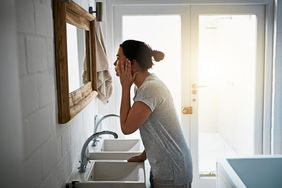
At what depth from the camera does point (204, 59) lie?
10.4ft

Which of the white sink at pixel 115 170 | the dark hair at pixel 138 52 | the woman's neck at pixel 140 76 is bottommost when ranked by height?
the white sink at pixel 115 170

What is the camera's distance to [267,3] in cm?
301

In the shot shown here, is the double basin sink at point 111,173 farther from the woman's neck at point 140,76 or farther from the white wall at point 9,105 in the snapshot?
the white wall at point 9,105

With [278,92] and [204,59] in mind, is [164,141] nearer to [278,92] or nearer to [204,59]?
[204,59]

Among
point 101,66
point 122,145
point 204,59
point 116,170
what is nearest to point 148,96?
point 116,170

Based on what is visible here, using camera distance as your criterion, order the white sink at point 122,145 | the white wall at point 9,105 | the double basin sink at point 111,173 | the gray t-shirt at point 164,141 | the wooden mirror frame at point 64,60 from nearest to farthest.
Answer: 1. the white wall at point 9,105
2. the wooden mirror frame at point 64,60
3. the double basin sink at point 111,173
4. the gray t-shirt at point 164,141
5. the white sink at point 122,145

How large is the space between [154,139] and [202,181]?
5.60 feet

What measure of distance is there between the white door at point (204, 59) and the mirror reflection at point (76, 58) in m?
1.15

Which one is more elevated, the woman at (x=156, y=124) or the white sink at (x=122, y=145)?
the woman at (x=156, y=124)

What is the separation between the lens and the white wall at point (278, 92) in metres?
2.98

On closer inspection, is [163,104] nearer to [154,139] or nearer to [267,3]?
[154,139]

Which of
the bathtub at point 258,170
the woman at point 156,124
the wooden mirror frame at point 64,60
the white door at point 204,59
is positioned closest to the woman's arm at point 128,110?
the woman at point 156,124

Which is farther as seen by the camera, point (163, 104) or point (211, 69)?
point (211, 69)

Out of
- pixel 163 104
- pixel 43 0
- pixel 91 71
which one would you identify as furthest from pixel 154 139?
pixel 43 0
